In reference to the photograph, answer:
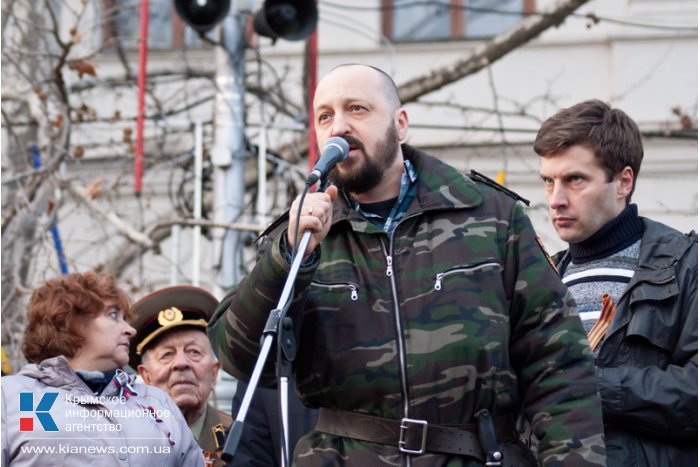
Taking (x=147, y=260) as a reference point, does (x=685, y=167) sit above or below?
above

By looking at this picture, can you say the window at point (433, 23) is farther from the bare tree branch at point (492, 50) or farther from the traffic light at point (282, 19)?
the traffic light at point (282, 19)

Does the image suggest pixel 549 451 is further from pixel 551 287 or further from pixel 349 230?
pixel 349 230

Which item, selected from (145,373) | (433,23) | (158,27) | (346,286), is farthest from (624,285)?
(158,27)

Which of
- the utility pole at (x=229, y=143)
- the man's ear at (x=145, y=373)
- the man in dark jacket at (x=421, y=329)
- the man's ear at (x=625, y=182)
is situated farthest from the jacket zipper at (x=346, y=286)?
the utility pole at (x=229, y=143)

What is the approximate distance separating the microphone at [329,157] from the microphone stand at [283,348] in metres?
0.16

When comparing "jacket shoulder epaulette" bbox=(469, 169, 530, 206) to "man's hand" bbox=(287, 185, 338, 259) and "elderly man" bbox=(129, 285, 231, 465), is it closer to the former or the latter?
"man's hand" bbox=(287, 185, 338, 259)

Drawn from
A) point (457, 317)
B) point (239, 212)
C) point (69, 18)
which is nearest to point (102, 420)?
point (457, 317)

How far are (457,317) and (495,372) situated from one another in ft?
0.64

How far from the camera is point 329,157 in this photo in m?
3.86

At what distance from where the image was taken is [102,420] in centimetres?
467

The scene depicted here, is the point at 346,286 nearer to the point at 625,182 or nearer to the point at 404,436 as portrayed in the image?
the point at 404,436

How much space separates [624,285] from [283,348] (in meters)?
1.51

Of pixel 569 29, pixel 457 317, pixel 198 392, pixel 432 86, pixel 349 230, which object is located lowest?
pixel 198 392

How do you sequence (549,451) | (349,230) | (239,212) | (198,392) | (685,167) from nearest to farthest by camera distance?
(549,451)
(349,230)
(198,392)
(239,212)
(685,167)
